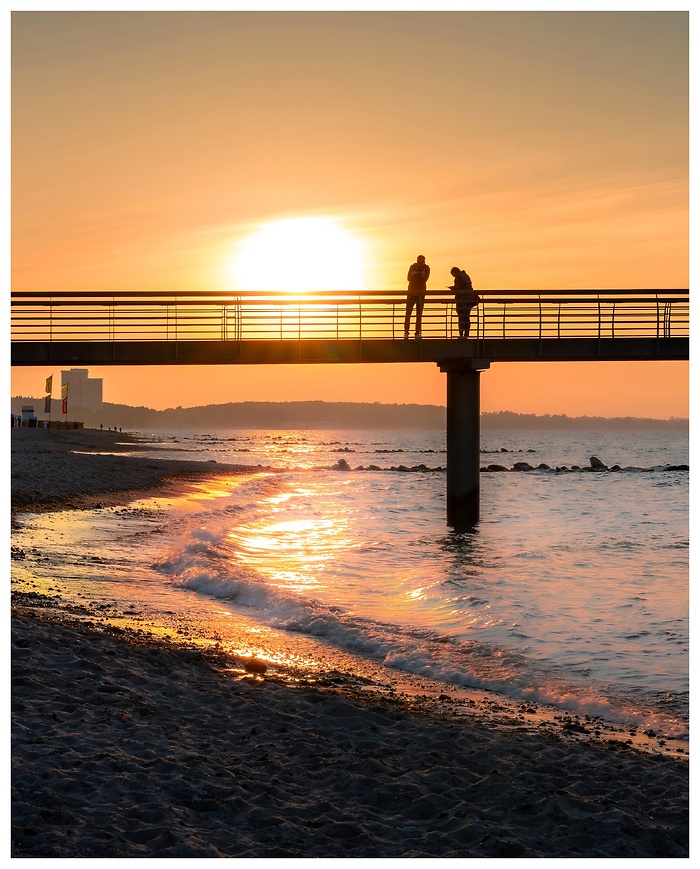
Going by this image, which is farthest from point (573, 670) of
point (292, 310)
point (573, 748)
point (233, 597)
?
point (292, 310)

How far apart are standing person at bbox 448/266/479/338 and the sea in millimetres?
4897

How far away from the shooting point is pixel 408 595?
40.7 ft

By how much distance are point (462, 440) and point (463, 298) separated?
3367mm

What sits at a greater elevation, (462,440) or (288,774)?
(462,440)

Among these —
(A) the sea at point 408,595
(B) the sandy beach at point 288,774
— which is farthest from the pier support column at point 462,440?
(B) the sandy beach at point 288,774

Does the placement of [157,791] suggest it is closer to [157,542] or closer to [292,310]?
[157,542]

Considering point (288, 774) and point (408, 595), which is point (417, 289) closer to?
point (408, 595)

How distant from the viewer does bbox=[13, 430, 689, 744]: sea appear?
814 cm

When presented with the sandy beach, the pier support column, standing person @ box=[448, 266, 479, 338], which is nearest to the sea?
the pier support column

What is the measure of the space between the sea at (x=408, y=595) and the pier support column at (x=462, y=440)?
0.62m

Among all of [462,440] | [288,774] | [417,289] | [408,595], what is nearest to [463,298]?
[417,289]

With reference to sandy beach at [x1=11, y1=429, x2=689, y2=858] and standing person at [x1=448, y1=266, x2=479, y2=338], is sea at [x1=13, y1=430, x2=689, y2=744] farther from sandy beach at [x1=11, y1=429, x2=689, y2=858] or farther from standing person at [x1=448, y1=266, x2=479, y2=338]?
standing person at [x1=448, y1=266, x2=479, y2=338]

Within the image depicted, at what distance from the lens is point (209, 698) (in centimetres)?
669
